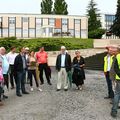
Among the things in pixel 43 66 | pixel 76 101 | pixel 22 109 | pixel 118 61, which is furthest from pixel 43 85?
pixel 118 61

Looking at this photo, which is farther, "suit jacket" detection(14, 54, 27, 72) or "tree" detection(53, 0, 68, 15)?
"tree" detection(53, 0, 68, 15)

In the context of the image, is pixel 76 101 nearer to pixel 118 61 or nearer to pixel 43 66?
pixel 118 61

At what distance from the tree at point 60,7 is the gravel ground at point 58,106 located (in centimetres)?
6677

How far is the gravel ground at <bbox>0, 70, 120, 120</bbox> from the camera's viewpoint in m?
11.4

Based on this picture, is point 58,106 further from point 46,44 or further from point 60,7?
point 60,7

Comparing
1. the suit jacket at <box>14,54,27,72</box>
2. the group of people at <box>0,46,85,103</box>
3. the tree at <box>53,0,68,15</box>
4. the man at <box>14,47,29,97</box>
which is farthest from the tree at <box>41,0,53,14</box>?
the suit jacket at <box>14,54,27,72</box>

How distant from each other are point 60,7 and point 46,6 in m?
3.52

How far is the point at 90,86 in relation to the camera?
60.0 ft

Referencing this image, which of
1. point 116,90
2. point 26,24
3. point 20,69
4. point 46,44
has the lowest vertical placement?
point 116,90

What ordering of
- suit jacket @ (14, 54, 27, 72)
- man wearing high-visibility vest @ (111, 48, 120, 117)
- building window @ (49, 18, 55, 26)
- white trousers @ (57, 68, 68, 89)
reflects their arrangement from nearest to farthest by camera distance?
man wearing high-visibility vest @ (111, 48, 120, 117)
suit jacket @ (14, 54, 27, 72)
white trousers @ (57, 68, 68, 89)
building window @ (49, 18, 55, 26)

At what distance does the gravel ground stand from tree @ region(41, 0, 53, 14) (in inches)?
2703

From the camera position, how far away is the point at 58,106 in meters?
12.9

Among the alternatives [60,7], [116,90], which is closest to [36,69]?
[116,90]

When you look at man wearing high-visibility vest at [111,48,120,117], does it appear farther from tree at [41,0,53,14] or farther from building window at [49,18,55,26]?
tree at [41,0,53,14]
